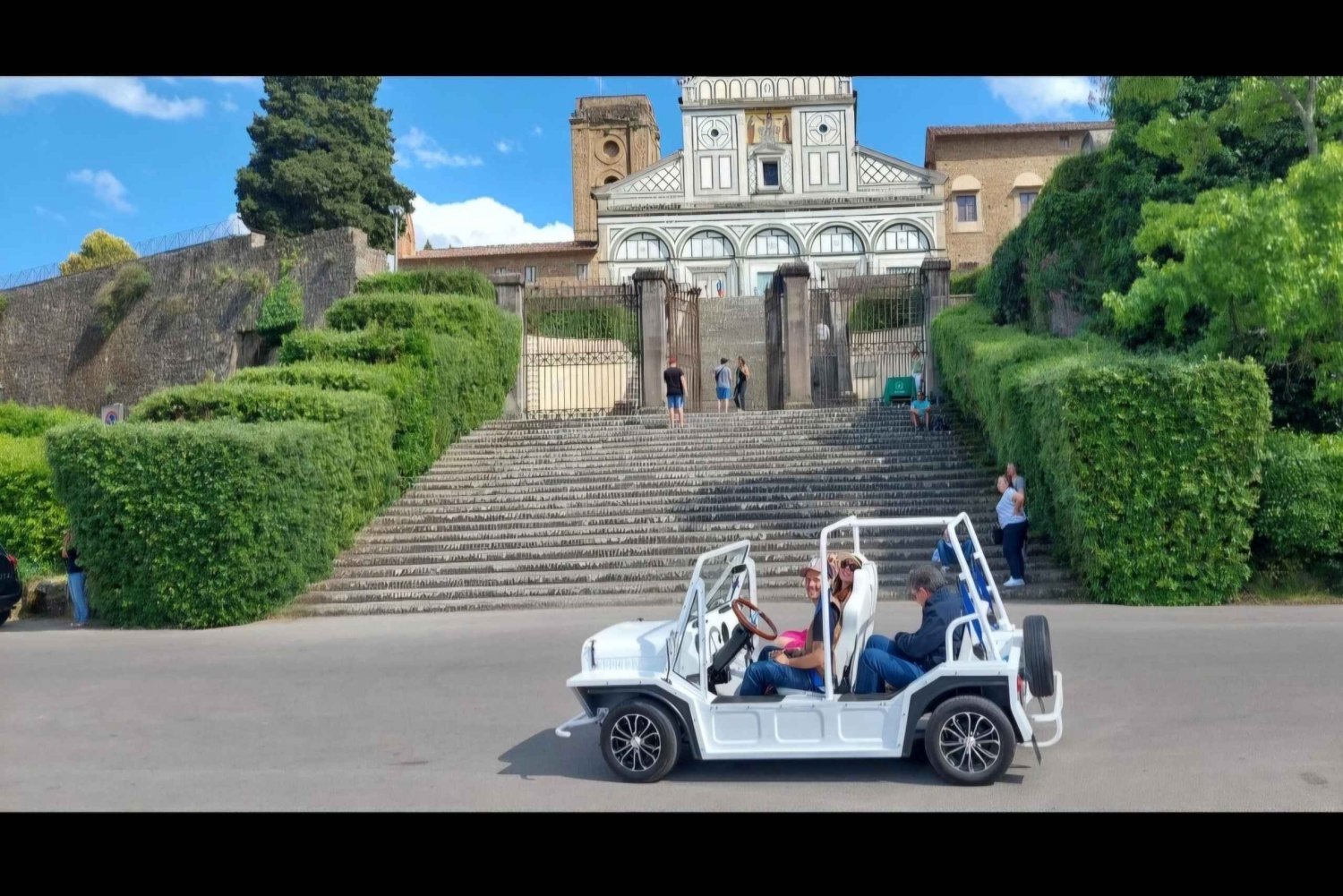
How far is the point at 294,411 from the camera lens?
59.8ft

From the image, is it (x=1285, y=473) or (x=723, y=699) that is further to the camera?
(x=1285, y=473)

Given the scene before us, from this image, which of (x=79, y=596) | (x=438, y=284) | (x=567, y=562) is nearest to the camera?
(x=79, y=596)

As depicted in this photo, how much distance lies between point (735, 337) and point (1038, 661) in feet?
101

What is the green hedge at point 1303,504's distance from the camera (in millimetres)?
14539

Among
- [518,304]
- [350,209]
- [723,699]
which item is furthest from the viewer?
[350,209]

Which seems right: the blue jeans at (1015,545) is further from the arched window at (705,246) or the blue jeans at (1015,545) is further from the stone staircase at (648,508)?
the arched window at (705,246)

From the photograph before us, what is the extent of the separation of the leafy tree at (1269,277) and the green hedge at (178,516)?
11506 millimetres

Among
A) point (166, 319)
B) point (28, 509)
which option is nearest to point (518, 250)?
point (166, 319)

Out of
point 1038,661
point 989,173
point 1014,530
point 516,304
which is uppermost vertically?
point 989,173

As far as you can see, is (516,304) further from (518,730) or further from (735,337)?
(518,730)

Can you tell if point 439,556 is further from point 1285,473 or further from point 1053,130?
point 1053,130

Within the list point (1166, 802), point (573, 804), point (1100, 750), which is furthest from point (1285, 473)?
point (573, 804)
